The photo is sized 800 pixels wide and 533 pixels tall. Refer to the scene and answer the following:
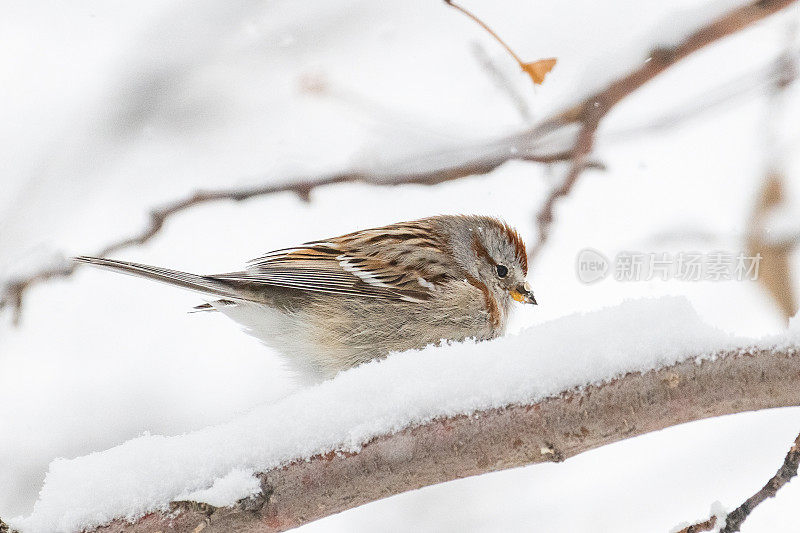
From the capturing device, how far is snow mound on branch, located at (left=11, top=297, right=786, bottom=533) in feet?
6.07

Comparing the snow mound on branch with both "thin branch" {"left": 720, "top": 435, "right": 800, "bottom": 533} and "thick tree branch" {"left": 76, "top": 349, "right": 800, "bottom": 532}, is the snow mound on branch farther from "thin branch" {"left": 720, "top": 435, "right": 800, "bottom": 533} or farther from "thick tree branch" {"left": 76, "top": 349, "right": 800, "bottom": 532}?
"thin branch" {"left": 720, "top": 435, "right": 800, "bottom": 533}

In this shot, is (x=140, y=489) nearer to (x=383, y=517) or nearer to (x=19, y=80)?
(x=383, y=517)

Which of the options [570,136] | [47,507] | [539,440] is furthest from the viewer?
[570,136]

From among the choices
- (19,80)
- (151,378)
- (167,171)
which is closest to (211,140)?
(167,171)

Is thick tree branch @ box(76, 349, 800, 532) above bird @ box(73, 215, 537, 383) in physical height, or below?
below

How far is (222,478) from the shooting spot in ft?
6.19

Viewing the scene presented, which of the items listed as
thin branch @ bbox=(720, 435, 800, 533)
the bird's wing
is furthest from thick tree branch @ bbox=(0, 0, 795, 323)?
thin branch @ bbox=(720, 435, 800, 533)

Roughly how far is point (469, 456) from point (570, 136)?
8.65 feet

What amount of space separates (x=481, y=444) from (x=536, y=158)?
86.6 inches

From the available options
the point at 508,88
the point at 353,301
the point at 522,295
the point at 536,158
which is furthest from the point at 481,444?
the point at 508,88

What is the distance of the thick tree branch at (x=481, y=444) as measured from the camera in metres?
1.77

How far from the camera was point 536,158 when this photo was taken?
3744mm

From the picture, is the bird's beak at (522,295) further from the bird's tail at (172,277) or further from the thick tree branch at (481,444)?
the thick tree branch at (481,444)

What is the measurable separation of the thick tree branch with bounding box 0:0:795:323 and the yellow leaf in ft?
0.72
